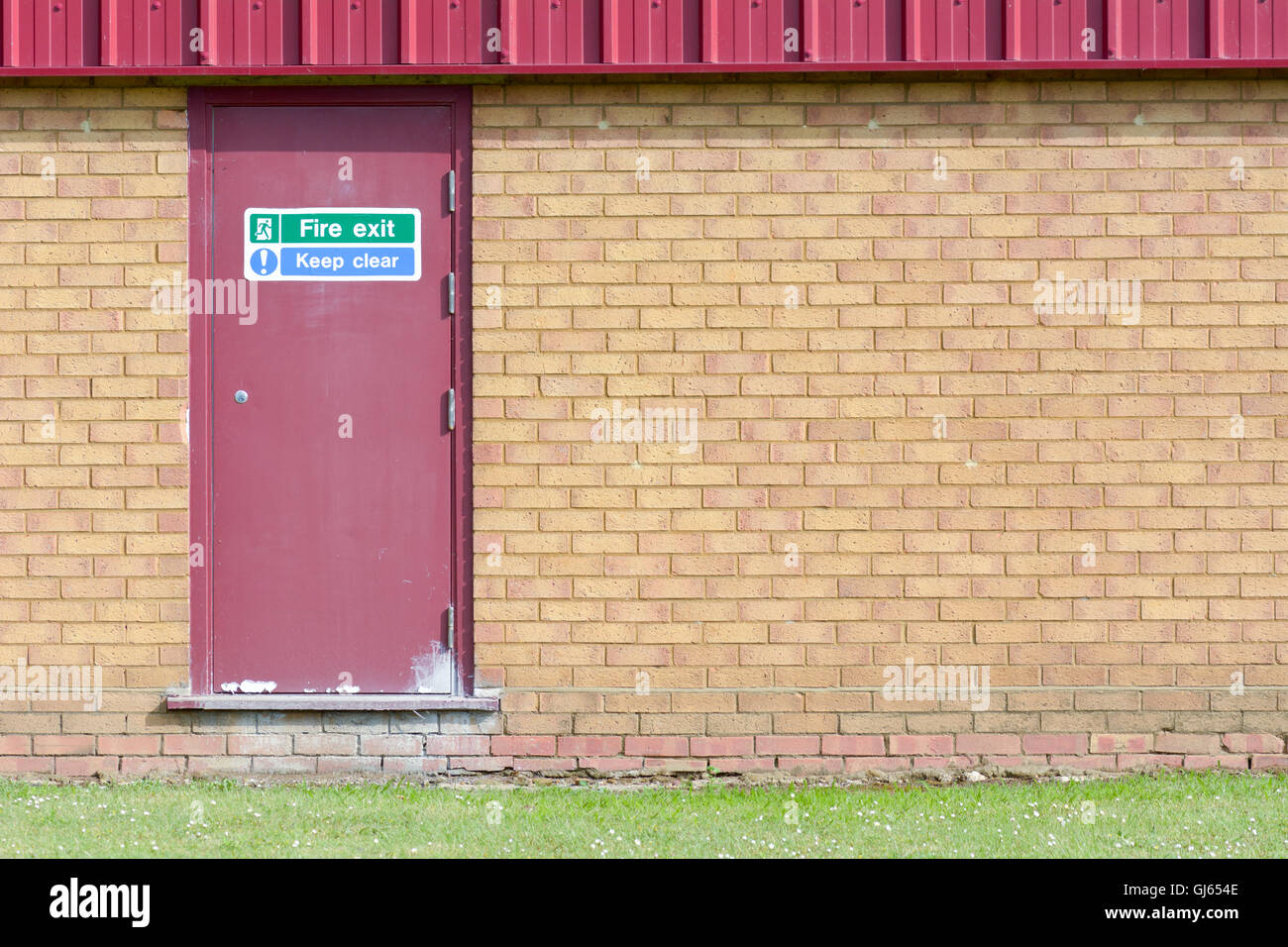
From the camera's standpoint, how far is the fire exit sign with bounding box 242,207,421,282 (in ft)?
20.8

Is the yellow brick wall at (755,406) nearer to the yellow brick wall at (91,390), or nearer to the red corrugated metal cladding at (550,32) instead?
the yellow brick wall at (91,390)

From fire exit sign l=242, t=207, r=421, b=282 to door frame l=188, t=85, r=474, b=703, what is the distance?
0.21 metres

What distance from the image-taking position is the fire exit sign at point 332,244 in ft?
20.8

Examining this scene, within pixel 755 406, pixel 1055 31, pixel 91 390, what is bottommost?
pixel 755 406

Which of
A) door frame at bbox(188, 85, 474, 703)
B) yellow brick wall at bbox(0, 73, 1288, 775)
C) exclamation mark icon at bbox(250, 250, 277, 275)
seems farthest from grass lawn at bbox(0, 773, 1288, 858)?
exclamation mark icon at bbox(250, 250, 277, 275)

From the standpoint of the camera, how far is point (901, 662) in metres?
6.34

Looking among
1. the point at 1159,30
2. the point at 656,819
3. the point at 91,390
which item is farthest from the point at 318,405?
the point at 1159,30

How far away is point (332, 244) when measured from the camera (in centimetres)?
635

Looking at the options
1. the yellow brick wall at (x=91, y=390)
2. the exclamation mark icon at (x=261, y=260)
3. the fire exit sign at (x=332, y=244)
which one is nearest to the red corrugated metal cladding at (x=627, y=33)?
the yellow brick wall at (x=91, y=390)

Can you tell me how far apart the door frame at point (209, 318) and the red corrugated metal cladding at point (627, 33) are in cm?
18

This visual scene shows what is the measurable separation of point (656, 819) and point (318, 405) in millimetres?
2547

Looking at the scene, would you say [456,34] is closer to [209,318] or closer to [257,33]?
[257,33]

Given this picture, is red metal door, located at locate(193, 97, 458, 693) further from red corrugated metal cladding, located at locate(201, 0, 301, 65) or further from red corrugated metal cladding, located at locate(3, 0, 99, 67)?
red corrugated metal cladding, located at locate(3, 0, 99, 67)

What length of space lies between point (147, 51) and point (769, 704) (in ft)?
14.2
